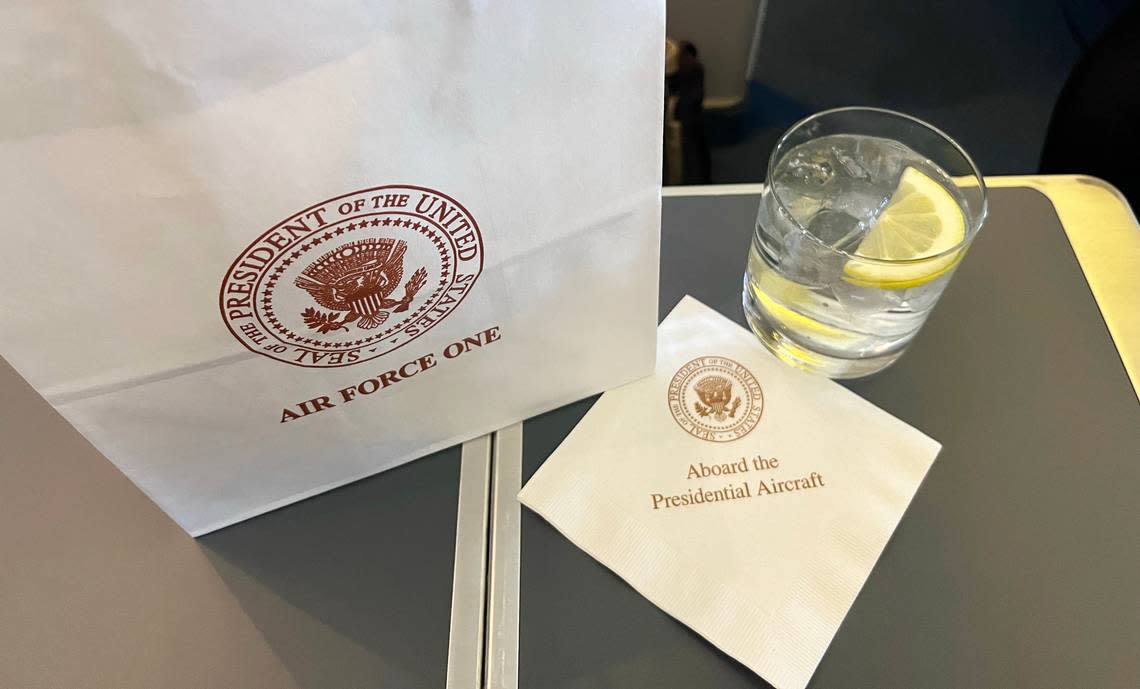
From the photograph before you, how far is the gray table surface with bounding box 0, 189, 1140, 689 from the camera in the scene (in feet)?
1.50

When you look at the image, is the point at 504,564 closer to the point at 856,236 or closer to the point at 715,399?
the point at 715,399

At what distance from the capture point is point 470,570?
49 centimetres

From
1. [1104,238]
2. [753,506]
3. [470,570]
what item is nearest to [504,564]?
[470,570]

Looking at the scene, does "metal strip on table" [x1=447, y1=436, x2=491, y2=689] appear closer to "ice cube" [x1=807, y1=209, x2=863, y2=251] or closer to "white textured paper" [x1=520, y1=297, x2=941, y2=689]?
"white textured paper" [x1=520, y1=297, x2=941, y2=689]

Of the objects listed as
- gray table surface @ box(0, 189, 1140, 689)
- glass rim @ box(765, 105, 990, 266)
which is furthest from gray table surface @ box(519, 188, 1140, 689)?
glass rim @ box(765, 105, 990, 266)

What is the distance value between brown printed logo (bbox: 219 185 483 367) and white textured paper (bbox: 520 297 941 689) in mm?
161

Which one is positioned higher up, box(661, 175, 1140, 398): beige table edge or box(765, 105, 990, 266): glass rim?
box(765, 105, 990, 266): glass rim

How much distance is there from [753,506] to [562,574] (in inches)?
5.1

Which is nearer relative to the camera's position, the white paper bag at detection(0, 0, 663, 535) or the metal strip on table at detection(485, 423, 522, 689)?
the white paper bag at detection(0, 0, 663, 535)

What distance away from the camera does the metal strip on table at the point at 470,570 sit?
0.46 metres

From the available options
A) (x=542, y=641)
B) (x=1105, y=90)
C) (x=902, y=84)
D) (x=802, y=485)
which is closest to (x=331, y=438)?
(x=542, y=641)

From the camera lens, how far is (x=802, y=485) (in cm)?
51

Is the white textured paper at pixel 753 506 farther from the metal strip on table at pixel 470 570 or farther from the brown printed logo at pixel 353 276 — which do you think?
the brown printed logo at pixel 353 276

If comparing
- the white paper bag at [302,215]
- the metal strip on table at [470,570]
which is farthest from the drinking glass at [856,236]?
the metal strip on table at [470,570]
